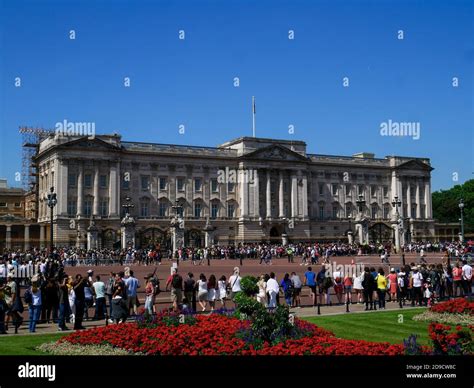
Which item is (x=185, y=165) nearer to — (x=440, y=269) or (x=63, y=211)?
(x=63, y=211)

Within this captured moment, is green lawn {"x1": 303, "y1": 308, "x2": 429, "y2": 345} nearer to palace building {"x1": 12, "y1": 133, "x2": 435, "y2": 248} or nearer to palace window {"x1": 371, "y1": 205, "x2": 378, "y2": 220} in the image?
palace building {"x1": 12, "y1": 133, "x2": 435, "y2": 248}

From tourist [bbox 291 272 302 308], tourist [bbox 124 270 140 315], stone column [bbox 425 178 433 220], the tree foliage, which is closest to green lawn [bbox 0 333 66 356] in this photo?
tourist [bbox 124 270 140 315]

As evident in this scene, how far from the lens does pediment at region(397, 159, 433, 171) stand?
105125 millimetres

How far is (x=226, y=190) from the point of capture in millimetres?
90438

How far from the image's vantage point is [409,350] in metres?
9.52

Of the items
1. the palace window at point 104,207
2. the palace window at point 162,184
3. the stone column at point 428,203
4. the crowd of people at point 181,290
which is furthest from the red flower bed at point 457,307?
the stone column at point 428,203

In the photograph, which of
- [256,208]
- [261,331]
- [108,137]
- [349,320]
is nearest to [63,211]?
[108,137]

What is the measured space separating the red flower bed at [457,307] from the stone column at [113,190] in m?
65.1

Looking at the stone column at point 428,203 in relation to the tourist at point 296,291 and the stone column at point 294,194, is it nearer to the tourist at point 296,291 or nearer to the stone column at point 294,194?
the stone column at point 294,194

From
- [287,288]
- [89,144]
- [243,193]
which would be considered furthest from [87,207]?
[287,288]

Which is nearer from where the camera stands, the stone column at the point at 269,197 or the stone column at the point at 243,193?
the stone column at the point at 243,193

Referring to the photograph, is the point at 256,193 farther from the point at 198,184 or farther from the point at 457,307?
the point at 457,307

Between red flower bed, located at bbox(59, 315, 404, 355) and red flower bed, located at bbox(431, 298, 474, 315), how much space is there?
7416 mm

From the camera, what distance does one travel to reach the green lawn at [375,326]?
50.5ft
